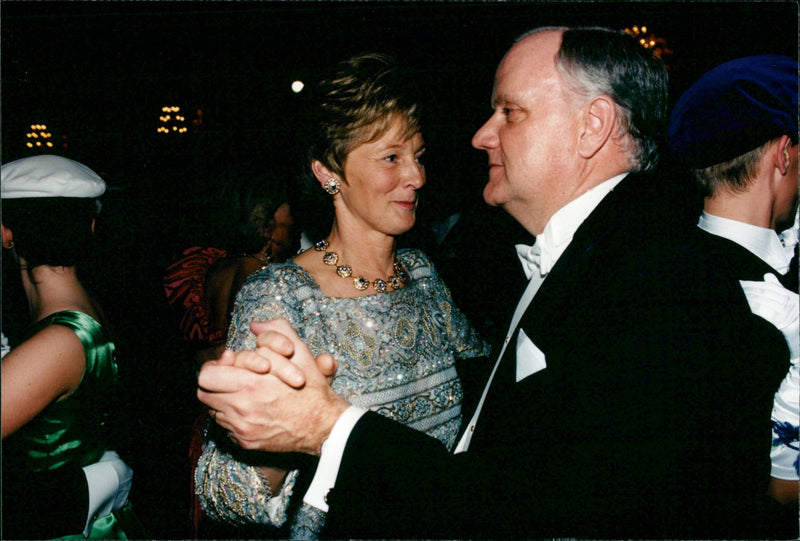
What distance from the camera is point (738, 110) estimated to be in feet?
5.84

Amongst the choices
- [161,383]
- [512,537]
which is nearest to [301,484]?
[512,537]

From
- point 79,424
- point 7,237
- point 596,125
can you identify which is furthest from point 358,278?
point 7,237

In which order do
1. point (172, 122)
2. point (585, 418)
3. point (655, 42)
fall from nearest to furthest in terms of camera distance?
1. point (585, 418)
2. point (655, 42)
3. point (172, 122)

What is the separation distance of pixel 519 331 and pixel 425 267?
2.96ft

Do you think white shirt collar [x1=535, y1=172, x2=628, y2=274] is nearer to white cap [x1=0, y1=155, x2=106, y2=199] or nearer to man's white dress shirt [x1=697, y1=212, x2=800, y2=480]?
man's white dress shirt [x1=697, y1=212, x2=800, y2=480]

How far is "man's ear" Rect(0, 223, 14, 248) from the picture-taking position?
1797 mm

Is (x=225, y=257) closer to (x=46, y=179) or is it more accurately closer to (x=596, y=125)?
Answer: (x=46, y=179)

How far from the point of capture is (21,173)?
1756mm

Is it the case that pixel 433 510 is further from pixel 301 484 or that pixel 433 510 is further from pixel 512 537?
pixel 301 484

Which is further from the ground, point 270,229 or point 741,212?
point 741,212

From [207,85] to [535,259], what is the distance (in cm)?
742

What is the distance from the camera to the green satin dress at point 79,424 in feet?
5.33

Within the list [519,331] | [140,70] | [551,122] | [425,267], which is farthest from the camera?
[140,70]

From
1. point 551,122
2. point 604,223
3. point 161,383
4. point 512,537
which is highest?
point 551,122
